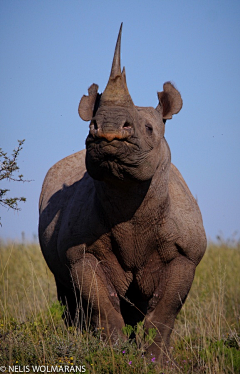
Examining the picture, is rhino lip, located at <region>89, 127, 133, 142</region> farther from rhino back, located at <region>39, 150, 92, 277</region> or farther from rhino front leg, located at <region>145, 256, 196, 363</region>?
rhino back, located at <region>39, 150, 92, 277</region>

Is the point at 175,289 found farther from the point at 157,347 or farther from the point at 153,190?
→ the point at 153,190

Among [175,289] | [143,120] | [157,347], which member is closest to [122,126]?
[143,120]

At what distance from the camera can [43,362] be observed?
4.46m

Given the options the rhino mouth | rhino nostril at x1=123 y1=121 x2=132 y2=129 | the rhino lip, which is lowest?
the rhino mouth

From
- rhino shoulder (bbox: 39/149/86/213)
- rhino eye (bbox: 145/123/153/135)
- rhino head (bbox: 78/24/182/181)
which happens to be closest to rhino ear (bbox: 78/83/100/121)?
rhino head (bbox: 78/24/182/181)

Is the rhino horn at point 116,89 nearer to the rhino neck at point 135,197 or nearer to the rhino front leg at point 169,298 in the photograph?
the rhino neck at point 135,197

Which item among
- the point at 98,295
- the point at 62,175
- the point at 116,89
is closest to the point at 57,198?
the point at 62,175

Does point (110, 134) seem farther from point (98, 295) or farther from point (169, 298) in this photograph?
point (169, 298)

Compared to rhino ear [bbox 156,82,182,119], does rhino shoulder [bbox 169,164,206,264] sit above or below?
below

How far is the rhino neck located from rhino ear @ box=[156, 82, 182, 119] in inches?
13.1

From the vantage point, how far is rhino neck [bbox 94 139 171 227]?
5.02m

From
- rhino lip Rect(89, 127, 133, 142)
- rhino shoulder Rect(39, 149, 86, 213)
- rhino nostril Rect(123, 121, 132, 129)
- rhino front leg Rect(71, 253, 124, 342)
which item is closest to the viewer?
rhino lip Rect(89, 127, 133, 142)

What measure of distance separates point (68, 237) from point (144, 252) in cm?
76

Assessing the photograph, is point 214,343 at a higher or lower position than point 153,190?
lower
